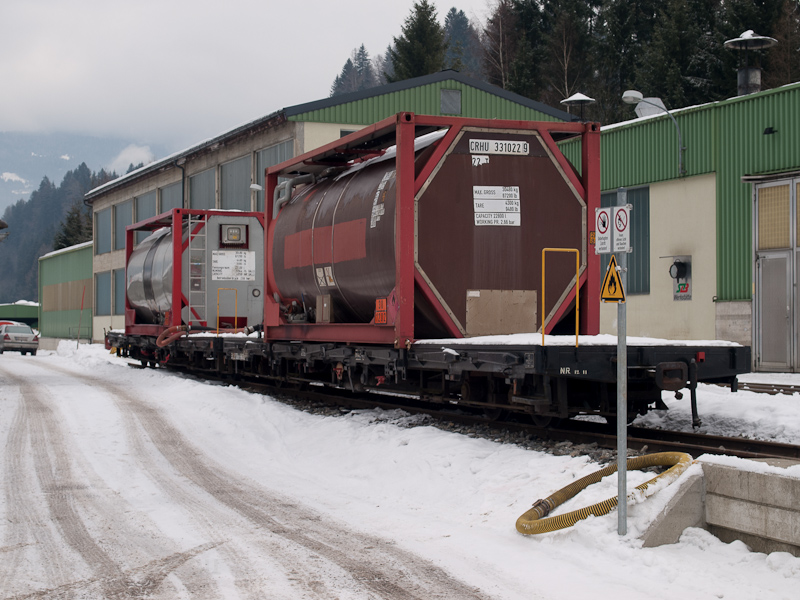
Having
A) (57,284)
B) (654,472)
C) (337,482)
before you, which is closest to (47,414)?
(337,482)

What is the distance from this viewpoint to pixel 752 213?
Answer: 21.0m

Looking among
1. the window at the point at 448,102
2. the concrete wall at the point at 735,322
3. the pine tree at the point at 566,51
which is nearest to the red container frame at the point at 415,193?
the concrete wall at the point at 735,322

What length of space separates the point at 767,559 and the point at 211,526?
4119mm

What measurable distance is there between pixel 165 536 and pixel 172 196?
37.0 metres

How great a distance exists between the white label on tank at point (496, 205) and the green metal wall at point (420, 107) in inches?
832

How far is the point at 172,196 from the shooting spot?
1647 inches

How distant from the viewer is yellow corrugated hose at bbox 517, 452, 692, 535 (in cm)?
627

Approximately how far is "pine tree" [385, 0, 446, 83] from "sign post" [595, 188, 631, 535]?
57.4 meters

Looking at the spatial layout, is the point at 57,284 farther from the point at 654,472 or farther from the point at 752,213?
the point at 654,472

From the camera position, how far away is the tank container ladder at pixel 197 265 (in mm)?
19328

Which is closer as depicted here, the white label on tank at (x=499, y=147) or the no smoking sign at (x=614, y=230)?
the no smoking sign at (x=614, y=230)

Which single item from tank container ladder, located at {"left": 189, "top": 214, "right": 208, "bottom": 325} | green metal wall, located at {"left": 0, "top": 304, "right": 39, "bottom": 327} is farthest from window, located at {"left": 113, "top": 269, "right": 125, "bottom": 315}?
green metal wall, located at {"left": 0, "top": 304, "right": 39, "bottom": 327}

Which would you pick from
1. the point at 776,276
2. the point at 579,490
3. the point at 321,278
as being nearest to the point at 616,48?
the point at 776,276

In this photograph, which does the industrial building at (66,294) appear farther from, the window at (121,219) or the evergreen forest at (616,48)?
the evergreen forest at (616,48)
